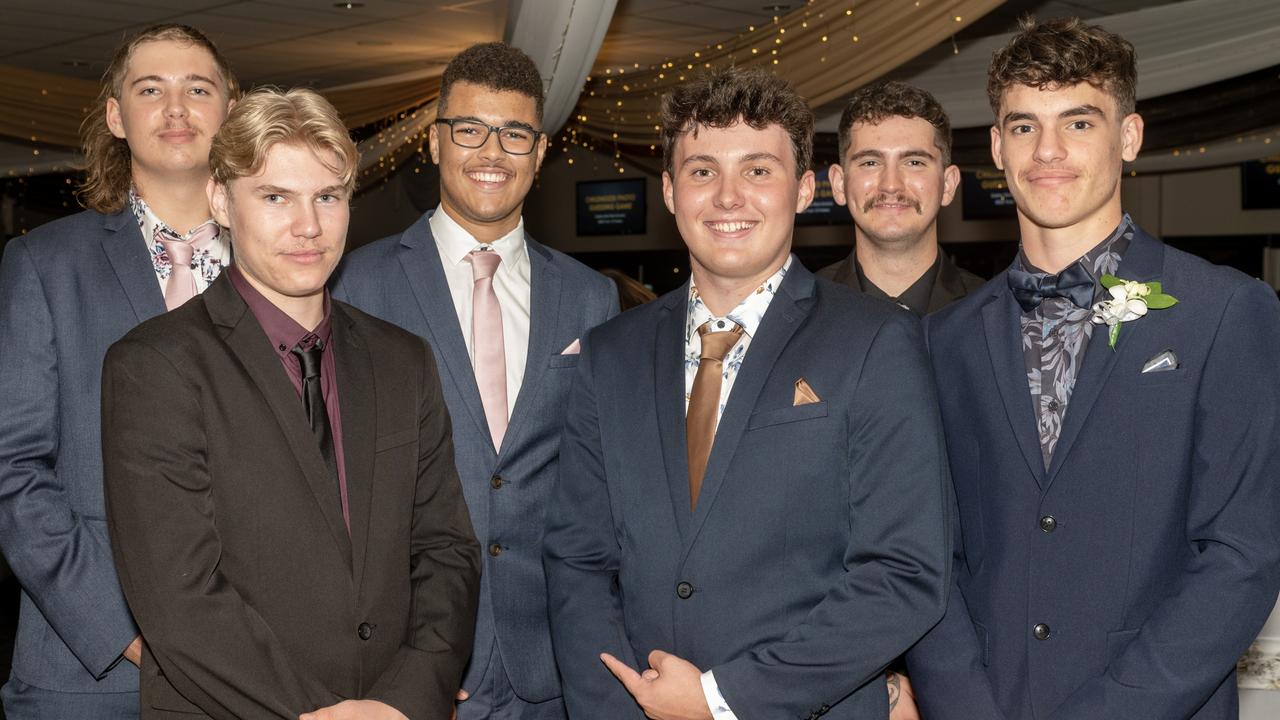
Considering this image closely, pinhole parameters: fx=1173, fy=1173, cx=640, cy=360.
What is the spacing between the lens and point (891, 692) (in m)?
2.51

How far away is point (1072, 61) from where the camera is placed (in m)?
2.08

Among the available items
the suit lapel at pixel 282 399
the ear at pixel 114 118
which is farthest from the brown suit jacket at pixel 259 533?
the ear at pixel 114 118

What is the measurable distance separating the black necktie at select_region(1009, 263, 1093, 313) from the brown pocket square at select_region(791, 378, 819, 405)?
44 centimetres

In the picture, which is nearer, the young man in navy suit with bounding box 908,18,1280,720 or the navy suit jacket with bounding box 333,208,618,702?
the young man in navy suit with bounding box 908,18,1280,720

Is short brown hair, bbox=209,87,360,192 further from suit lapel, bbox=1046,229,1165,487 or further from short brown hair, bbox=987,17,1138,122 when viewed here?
suit lapel, bbox=1046,229,1165,487

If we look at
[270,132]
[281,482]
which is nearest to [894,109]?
[270,132]

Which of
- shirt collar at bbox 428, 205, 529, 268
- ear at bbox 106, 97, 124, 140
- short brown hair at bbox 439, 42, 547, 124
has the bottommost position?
shirt collar at bbox 428, 205, 529, 268

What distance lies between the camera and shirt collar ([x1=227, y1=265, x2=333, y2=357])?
205 cm

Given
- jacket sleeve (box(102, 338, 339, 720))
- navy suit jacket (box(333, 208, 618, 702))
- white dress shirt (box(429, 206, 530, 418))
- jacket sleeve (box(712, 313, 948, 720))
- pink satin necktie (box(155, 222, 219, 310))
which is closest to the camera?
jacket sleeve (box(102, 338, 339, 720))

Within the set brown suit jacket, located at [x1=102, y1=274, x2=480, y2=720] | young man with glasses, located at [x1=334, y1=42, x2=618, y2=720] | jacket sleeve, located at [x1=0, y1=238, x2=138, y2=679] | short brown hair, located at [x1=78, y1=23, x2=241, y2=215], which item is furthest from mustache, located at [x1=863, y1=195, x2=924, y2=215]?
jacket sleeve, located at [x1=0, y1=238, x2=138, y2=679]

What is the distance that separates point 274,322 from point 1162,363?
5.00 feet

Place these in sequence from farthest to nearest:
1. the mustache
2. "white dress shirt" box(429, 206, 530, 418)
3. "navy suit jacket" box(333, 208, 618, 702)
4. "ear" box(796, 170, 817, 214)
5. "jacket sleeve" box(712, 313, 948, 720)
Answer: the mustache → "white dress shirt" box(429, 206, 530, 418) → "navy suit jacket" box(333, 208, 618, 702) → "ear" box(796, 170, 817, 214) → "jacket sleeve" box(712, 313, 948, 720)

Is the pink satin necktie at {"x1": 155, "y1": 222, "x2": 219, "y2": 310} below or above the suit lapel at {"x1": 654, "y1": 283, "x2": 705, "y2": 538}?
above

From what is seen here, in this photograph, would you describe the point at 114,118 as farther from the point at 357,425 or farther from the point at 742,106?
the point at 742,106
